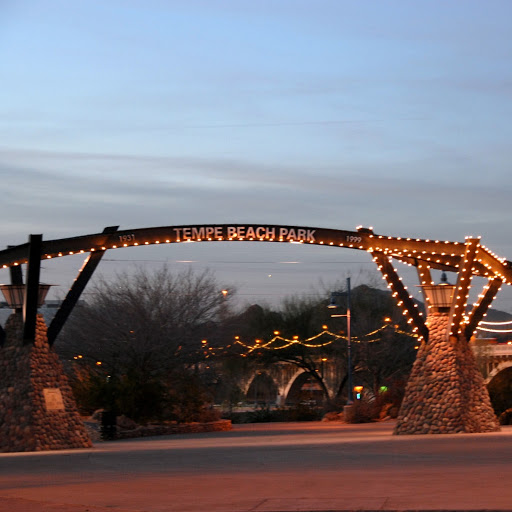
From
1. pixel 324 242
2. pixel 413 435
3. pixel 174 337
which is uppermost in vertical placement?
pixel 324 242

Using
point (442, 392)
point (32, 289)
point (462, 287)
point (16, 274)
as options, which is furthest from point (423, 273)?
point (16, 274)

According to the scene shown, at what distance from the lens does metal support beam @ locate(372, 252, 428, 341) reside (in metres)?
26.4

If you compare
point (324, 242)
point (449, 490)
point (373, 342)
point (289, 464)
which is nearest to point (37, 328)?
point (324, 242)

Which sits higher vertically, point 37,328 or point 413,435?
point 37,328

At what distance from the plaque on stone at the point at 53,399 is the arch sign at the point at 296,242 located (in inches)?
53.9

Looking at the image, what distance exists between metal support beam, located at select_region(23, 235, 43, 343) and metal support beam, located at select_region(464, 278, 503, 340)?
12152 millimetres

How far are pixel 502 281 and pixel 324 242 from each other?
5.68 m

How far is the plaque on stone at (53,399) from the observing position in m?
24.1

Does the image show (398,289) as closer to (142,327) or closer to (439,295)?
(439,295)

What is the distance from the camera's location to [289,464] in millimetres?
16453

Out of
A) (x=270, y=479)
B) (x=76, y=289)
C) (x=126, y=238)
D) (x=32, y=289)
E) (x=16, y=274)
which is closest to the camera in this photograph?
(x=270, y=479)

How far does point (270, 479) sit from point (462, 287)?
13543 mm

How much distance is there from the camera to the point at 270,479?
45.0 feet

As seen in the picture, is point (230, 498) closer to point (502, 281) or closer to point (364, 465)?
point (364, 465)
